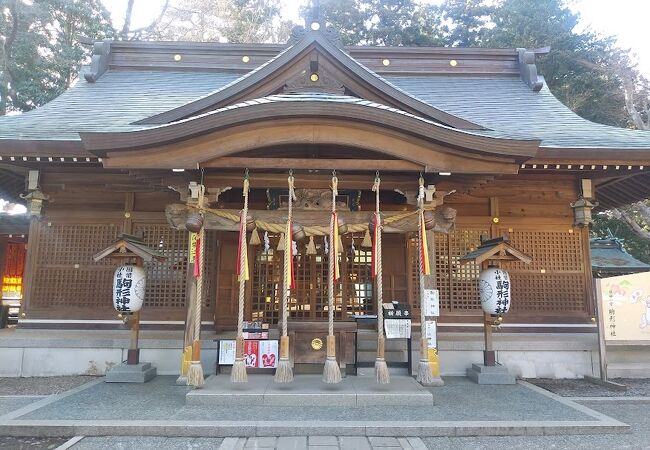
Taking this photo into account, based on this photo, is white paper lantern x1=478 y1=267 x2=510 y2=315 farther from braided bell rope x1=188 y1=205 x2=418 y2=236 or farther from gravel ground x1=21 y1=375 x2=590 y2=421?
braided bell rope x1=188 y1=205 x2=418 y2=236

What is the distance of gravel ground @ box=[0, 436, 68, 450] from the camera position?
4.55 m

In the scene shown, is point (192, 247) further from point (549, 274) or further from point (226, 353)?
point (549, 274)

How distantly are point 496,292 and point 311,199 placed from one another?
3.55m

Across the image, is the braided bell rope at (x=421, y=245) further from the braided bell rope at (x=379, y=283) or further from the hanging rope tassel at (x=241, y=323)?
the hanging rope tassel at (x=241, y=323)

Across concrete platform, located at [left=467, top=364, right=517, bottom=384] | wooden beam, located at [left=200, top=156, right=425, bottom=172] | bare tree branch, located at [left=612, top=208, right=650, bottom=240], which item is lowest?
concrete platform, located at [left=467, top=364, right=517, bottom=384]

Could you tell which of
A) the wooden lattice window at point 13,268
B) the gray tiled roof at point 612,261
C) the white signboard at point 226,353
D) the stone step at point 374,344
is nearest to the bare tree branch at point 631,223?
the gray tiled roof at point 612,261

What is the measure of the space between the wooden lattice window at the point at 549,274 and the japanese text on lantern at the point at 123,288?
7494 mm

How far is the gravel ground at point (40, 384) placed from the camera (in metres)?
6.64

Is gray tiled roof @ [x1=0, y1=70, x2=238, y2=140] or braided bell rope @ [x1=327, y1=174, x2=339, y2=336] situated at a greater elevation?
gray tiled roof @ [x1=0, y1=70, x2=238, y2=140]

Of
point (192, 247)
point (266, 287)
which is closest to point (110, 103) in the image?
point (192, 247)

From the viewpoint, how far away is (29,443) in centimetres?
466

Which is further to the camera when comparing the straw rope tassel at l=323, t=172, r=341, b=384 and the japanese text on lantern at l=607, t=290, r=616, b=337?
the japanese text on lantern at l=607, t=290, r=616, b=337

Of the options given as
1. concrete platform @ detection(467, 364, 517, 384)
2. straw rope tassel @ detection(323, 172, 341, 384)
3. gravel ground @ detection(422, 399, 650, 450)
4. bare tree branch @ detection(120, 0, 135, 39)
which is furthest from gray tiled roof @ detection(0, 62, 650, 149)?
bare tree branch @ detection(120, 0, 135, 39)

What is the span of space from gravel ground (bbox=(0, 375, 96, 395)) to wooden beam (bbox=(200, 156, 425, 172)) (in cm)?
446
